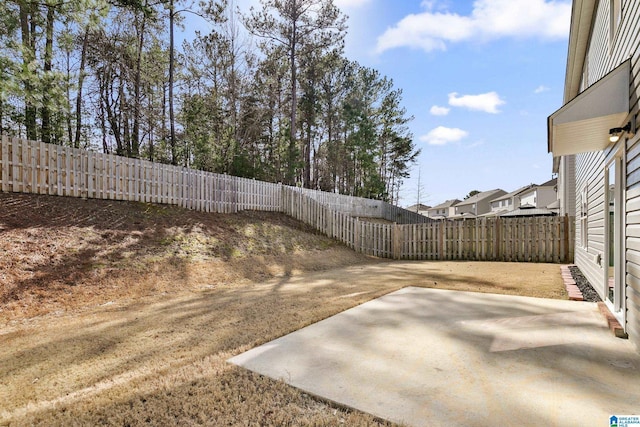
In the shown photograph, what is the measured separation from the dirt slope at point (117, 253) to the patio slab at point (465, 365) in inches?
143

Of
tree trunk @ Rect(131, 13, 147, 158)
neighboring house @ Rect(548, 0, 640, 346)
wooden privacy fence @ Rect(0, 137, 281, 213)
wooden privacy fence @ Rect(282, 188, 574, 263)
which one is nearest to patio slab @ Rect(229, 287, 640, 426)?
neighboring house @ Rect(548, 0, 640, 346)

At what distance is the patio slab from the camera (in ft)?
5.85

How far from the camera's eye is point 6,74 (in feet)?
20.2

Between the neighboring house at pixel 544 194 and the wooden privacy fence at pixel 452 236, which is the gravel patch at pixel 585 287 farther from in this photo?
the neighboring house at pixel 544 194

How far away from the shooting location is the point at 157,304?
181 inches

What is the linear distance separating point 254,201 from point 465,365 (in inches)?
409

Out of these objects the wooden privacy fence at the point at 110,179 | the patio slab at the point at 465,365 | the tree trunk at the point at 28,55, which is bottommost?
the patio slab at the point at 465,365

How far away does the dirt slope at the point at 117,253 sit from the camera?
458 centimetres

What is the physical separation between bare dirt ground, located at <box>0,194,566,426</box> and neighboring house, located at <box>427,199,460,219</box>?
170ft

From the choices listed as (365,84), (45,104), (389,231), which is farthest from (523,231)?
(365,84)

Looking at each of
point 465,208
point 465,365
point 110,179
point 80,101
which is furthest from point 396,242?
point 465,208

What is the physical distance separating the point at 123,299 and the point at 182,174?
5.61 meters

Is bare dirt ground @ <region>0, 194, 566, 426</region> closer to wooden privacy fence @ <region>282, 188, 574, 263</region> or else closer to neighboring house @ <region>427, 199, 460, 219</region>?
wooden privacy fence @ <region>282, 188, 574, 263</region>

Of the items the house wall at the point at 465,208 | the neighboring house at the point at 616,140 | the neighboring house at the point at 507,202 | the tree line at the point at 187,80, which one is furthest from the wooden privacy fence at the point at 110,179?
the house wall at the point at 465,208
